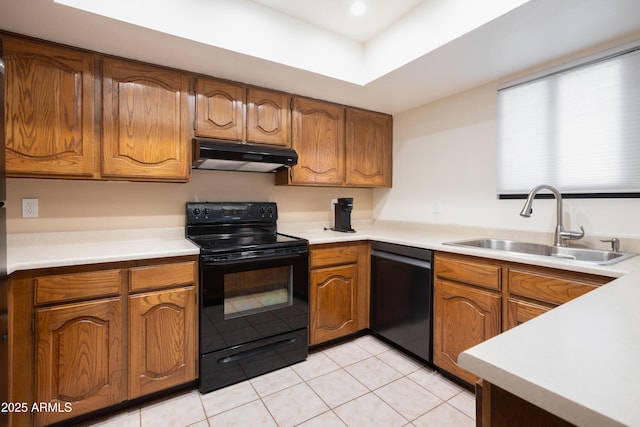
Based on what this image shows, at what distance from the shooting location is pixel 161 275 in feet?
5.72

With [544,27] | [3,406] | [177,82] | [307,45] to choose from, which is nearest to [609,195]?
[544,27]

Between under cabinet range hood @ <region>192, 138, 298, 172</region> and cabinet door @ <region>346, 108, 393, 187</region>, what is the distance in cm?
74

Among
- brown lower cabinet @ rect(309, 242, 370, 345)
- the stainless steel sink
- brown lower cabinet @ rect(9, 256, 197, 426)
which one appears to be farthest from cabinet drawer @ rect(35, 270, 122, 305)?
the stainless steel sink

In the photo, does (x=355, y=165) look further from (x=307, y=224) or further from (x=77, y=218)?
(x=77, y=218)

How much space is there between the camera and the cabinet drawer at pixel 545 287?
1405 millimetres

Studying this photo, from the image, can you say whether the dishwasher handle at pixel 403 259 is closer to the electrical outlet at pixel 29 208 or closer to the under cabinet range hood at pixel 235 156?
the under cabinet range hood at pixel 235 156

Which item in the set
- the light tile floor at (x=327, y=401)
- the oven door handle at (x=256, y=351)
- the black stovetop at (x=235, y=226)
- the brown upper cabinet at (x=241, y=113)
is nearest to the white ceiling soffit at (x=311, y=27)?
the brown upper cabinet at (x=241, y=113)

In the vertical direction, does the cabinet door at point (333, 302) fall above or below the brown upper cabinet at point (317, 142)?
below

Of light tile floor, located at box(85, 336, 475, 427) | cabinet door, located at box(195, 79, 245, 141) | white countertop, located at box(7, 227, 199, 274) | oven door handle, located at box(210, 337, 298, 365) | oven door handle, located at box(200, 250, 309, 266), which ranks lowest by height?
light tile floor, located at box(85, 336, 475, 427)

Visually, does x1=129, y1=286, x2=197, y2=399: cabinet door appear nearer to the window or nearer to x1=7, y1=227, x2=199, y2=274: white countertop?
x1=7, y1=227, x2=199, y2=274: white countertop

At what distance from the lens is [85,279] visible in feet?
5.13

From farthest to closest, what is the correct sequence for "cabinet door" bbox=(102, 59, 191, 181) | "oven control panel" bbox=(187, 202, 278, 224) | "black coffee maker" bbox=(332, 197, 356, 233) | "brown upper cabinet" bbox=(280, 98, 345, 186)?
1. "black coffee maker" bbox=(332, 197, 356, 233)
2. "brown upper cabinet" bbox=(280, 98, 345, 186)
3. "oven control panel" bbox=(187, 202, 278, 224)
4. "cabinet door" bbox=(102, 59, 191, 181)

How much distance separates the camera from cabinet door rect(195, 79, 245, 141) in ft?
6.91

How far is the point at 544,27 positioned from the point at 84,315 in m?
2.78
